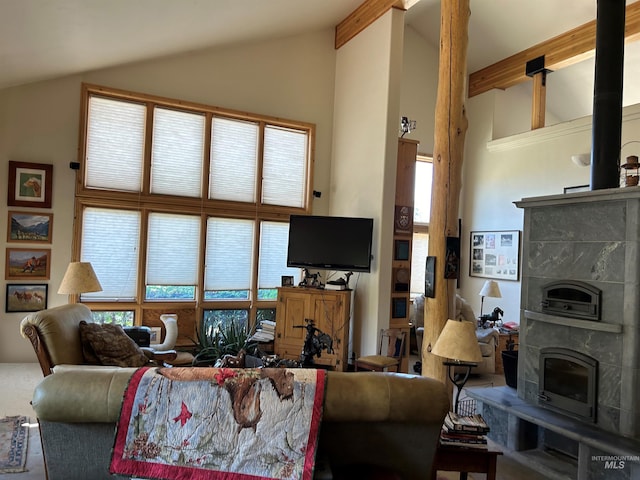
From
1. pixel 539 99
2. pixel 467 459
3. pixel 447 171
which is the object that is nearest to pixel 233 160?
pixel 447 171

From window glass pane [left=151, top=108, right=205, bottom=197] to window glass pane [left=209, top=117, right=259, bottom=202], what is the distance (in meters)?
0.19

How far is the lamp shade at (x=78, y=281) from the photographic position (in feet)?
14.0

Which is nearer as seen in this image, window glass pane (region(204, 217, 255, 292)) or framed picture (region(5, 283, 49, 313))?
framed picture (region(5, 283, 49, 313))

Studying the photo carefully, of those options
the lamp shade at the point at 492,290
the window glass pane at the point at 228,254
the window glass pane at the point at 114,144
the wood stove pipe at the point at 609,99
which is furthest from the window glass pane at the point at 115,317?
the wood stove pipe at the point at 609,99

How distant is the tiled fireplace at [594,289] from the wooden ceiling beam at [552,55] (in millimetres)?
3957

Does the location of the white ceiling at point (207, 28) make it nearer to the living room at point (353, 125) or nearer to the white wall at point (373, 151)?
the living room at point (353, 125)

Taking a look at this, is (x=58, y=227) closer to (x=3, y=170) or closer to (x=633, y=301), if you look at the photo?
(x=3, y=170)

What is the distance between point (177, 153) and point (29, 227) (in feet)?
6.34

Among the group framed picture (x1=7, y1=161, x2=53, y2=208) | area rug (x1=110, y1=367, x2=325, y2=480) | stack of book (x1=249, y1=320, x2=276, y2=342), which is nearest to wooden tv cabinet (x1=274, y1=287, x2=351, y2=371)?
stack of book (x1=249, y1=320, x2=276, y2=342)

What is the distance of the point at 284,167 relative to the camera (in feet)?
22.1

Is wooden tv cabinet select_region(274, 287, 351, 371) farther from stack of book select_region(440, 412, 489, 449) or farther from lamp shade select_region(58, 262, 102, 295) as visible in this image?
stack of book select_region(440, 412, 489, 449)

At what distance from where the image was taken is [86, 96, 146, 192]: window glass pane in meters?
5.64

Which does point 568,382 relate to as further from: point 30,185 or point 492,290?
point 30,185

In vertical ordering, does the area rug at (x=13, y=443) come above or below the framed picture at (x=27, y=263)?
below
